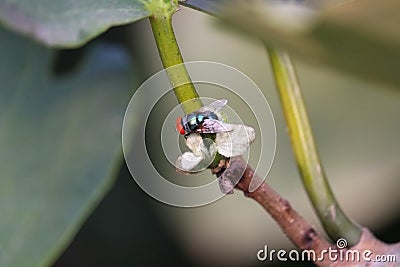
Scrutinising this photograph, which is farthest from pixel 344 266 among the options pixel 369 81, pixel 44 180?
pixel 44 180

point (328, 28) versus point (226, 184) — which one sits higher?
point (328, 28)

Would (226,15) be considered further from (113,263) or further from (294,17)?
(113,263)

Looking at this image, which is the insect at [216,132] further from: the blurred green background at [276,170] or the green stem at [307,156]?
the blurred green background at [276,170]

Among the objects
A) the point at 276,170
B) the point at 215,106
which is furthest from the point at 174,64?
the point at 276,170

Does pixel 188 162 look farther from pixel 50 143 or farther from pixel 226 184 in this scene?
pixel 50 143

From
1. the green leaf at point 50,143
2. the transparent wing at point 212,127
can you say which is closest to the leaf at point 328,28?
the transparent wing at point 212,127

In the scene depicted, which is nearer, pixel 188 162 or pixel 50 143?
pixel 188 162

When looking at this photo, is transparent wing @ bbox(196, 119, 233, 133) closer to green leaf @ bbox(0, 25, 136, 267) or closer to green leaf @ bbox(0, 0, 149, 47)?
green leaf @ bbox(0, 0, 149, 47)
